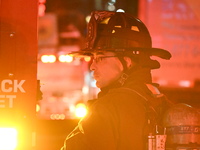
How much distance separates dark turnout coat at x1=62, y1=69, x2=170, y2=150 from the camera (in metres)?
2.52

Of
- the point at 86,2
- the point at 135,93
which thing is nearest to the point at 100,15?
the point at 135,93

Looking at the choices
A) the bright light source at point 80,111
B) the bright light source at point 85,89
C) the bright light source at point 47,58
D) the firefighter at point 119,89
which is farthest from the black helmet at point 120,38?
the bright light source at point 85,89

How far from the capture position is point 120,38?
2889mm

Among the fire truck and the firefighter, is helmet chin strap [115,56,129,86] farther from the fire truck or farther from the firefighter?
the fire truck

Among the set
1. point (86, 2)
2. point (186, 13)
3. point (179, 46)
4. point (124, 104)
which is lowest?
point (124, 104)

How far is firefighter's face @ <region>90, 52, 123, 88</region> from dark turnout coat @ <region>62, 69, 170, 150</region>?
179 mm

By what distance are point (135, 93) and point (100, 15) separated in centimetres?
67

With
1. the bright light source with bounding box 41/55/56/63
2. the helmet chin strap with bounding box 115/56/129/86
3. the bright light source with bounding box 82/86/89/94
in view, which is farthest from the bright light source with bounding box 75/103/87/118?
the helmet chin strap with bounding box 115/56/129/86

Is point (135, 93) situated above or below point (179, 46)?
below

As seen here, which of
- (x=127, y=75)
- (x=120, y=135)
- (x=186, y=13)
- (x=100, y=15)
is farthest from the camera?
(x=186, y=13)

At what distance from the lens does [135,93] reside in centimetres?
267

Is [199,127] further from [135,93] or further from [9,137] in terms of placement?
[9,137]

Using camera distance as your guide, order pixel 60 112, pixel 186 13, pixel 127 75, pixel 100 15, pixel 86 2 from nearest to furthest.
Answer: pixel 127 75, pixel 100 15, pixel 186 13, pixel 60 112, pixel 86 2

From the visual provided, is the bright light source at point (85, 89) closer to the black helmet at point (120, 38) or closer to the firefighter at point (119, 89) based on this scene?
the firefighter at point (119, 89)
